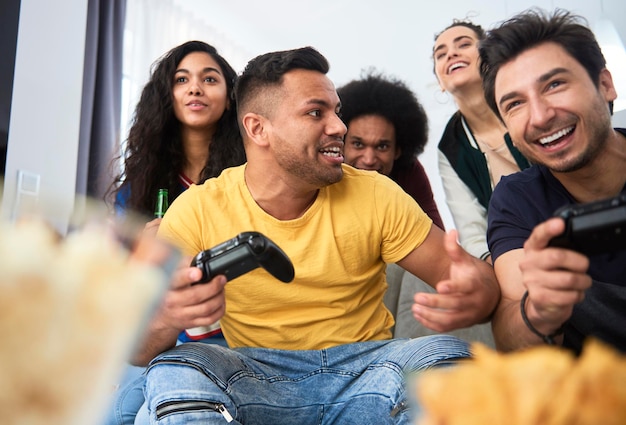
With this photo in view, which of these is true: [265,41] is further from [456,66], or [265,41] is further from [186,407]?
[186,407]

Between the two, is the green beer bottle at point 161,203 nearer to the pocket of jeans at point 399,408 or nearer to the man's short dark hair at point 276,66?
the man's short dark hair at point 276,66

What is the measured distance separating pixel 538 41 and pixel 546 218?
42 cm

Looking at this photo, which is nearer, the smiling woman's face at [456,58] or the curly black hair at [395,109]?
the smiling woman's face at [456,58]

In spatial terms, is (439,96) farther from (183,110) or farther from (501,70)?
(501,70)

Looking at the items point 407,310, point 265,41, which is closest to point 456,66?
point 407,310

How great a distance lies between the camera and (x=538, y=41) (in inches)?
51.6

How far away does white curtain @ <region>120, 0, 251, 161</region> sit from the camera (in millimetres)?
3709

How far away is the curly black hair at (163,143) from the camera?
197 cm

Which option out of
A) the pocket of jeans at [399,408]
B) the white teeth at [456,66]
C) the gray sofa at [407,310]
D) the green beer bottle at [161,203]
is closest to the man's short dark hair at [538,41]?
the gray sofa at [407,310]

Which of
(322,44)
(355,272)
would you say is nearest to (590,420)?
(355,272)

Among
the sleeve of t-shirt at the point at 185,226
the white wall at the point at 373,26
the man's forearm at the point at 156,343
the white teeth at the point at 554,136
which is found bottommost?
the man's forearm at the point at 156,343

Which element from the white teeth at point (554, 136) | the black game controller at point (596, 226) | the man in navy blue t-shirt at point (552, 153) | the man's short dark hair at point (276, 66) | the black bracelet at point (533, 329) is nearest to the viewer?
the black game controller at point (596, 226)

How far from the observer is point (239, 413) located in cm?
104

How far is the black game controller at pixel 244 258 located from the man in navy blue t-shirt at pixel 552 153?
14.4 inches
